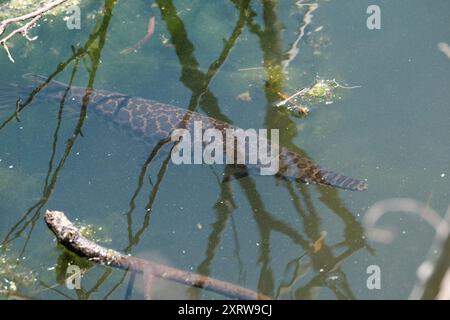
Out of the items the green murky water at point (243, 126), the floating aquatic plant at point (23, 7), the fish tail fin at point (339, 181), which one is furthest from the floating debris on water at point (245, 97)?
the floating aquatic plant at point (23, 7)

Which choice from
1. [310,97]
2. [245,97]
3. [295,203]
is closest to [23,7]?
[245,97]

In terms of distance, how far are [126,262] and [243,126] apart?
1.85m

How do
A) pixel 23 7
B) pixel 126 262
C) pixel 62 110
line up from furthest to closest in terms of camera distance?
pixel 23 7, pixel 62 110, pixel 126 262

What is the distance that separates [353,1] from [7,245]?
421 cm

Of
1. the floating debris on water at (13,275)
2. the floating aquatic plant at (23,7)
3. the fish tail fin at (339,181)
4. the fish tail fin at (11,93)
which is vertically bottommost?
the floating debris on water at (13,275)

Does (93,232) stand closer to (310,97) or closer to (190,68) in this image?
(190,68)

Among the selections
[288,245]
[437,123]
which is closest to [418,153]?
[437,123]

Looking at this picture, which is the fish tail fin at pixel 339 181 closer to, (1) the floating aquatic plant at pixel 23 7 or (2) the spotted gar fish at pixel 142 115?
(2) the spotted gar fish at pixel 142 115

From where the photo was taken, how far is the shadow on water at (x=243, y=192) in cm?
504

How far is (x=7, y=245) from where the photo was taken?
549 cm

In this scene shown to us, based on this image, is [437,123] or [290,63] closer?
[437,123]

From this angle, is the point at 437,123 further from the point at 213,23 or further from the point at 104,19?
the point at 104,19

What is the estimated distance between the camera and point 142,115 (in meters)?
6.58

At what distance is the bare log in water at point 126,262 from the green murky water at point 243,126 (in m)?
0.10
